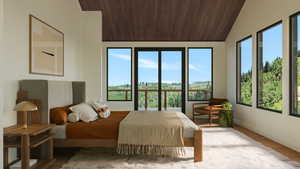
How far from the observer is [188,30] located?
25.0 ft

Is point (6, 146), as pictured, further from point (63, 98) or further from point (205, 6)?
point (205, 6)

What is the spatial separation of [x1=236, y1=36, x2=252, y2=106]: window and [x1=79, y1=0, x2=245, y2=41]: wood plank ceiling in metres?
0.89

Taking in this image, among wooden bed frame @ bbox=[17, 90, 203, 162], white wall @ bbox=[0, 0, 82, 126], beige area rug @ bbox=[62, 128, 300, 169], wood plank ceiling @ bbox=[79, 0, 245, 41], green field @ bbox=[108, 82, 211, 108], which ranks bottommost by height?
beige area rug @ bbox=[62, 128, 300, 169]

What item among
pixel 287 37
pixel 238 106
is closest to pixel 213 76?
pixel 238 106

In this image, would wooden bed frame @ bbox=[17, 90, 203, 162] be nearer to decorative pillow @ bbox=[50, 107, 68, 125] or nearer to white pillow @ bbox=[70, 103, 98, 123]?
decorative pillow @ bbox=[50, 107, 68, 125]

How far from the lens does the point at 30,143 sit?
125 inches

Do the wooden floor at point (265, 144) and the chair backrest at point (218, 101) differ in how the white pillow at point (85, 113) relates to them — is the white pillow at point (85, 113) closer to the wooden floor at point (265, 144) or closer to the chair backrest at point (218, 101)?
the wooden floor at point (265, 144)

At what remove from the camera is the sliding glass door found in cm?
818

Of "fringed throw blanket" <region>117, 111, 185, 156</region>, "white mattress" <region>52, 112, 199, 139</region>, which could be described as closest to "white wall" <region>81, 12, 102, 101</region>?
"white mattress" <region>52, 112, 199, 139</region>

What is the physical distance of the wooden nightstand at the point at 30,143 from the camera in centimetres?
298

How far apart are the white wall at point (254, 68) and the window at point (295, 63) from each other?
0.10 m

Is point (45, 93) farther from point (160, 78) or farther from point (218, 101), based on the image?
point (218, 101)

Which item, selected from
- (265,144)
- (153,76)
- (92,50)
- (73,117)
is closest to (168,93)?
(153,76)

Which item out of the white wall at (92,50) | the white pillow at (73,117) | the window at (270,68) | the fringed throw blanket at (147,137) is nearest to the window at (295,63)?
the window at (270,68)
